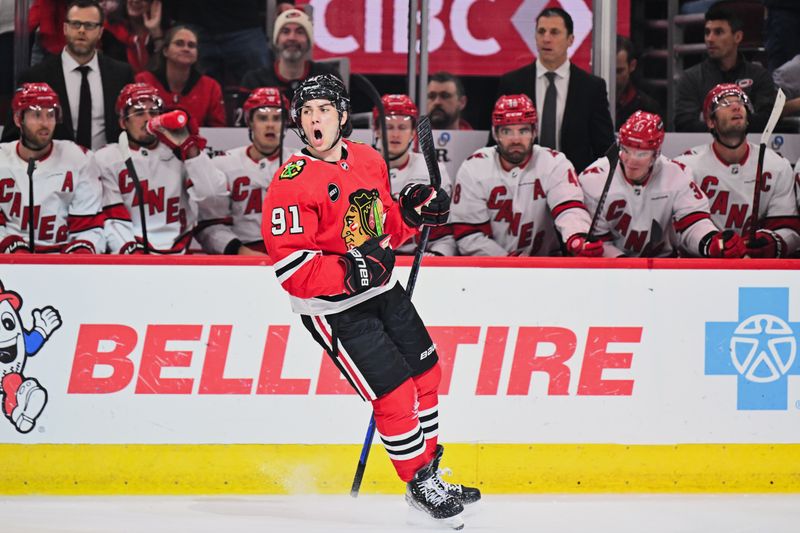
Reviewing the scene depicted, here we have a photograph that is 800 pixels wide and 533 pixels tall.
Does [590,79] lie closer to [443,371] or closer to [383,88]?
[383,88]

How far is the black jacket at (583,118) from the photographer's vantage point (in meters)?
5.18

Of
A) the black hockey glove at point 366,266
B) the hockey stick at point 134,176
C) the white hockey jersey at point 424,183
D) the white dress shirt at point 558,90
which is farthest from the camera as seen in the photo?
the white dress shirt at point 558,90

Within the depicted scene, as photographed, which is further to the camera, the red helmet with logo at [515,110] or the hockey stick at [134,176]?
the red helmet with logo at [515,110]

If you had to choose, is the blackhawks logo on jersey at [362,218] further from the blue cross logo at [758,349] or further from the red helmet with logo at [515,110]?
the red helmet with logo at [515,110]

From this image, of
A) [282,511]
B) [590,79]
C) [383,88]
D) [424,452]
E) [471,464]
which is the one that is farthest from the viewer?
[383,88]

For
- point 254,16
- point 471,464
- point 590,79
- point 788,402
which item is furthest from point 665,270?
point 254,16

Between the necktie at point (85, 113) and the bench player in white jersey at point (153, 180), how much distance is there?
7.4 inches

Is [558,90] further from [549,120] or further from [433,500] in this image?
[433,500]

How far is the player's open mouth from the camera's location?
382 cm

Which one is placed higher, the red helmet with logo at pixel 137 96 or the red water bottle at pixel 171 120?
the red helmet with logo at pixel 137 96

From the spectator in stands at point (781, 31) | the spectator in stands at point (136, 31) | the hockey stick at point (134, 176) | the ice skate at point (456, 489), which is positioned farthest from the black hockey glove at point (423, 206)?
the spectator in stands at point (781, 31)

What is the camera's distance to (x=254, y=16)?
5656 mm

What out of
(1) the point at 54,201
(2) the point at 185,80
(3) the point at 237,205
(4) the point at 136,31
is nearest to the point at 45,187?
(1) the point at 54,201

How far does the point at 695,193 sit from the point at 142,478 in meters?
2.53
